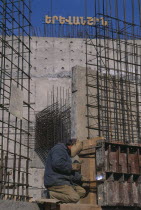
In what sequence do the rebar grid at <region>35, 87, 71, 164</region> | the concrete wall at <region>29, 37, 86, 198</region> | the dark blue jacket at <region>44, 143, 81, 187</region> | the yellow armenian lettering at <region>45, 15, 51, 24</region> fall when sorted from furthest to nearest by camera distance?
the yellow armenian lettering at <region>45, 15, 51, 24</region>, the concrete wall at <region>29, 37, 86, 198</region>, the rebar grid at <region>35, 87, 71, 164</region>, the dark blue jacket at <region>44, 143, 81, 187</region>

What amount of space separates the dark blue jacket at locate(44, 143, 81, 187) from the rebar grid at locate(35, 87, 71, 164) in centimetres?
1049

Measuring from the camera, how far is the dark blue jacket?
6273mm

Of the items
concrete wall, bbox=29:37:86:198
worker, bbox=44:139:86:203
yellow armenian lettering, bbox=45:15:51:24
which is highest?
yellow armenian lettering, bbox=45:15:51:24

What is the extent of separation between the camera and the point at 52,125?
723 inches

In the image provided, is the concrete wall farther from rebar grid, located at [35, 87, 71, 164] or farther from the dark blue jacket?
the dark blue jacket

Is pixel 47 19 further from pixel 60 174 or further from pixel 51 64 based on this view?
pixel 60 174

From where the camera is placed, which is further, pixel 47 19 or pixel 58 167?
pixel 47 19

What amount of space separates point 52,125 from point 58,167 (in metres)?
12.1

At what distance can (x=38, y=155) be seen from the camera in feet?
62.8

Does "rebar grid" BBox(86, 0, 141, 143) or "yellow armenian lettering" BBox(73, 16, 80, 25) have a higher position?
"yellow armenian lettering" BBox(73, 16, 80, 25)

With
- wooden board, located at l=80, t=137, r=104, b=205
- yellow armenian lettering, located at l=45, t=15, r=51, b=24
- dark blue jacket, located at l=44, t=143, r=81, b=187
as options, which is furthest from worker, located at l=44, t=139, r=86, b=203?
yellow armenian lettering, located at l=45, t=15, r=51, b=24

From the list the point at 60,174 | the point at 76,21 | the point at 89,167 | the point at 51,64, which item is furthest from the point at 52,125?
the point at 60,174

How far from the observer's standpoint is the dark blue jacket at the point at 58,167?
627 cm

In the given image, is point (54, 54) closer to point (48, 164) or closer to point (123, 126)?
point (123, 126)
